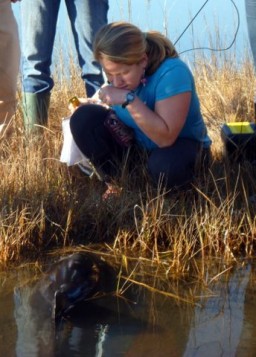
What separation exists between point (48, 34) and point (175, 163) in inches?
48.3

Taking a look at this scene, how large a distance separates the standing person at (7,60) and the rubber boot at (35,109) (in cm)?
15

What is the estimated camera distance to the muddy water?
252 centimetres

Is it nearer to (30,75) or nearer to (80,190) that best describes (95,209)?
(80,190)

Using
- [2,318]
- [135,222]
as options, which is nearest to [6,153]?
[135,222]

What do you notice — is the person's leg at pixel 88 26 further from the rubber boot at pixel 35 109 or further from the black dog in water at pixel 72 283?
the black dog in water at pixel 72 283

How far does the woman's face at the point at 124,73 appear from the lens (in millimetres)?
3373

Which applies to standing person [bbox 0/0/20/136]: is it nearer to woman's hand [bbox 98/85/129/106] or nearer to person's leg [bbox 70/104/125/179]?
person's leg [bbox 70/104/125/179]

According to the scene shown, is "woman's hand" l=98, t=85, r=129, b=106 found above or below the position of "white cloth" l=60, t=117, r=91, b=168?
above

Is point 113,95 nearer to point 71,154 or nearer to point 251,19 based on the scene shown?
point 71,154

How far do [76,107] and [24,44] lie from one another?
0.59 metres

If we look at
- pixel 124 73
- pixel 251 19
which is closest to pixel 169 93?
pixel 124 73

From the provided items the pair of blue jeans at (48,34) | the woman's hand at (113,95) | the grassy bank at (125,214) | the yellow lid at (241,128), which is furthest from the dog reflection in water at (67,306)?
the pair of blue jeans at (48,34)

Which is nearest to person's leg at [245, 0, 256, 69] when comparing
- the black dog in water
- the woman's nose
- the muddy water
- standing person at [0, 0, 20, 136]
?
the woman's nose

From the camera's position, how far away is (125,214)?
3.44 metres
